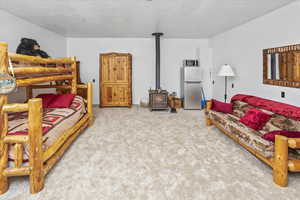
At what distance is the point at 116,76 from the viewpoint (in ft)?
22.4

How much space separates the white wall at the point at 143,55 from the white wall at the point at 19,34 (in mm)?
1232

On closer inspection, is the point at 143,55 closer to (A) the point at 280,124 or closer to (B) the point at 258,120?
(B) the point at 258,120

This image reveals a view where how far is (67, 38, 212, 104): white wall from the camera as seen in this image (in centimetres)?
691

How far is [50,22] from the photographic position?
15.5 ft

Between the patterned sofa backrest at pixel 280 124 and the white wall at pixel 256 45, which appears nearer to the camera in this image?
the patterned sofa backrest at pixel 280 124

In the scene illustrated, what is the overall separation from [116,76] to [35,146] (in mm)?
5009

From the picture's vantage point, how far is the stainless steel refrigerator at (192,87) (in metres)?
6.32

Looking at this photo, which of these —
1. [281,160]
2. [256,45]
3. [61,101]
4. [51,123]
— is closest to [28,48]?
[61,101]

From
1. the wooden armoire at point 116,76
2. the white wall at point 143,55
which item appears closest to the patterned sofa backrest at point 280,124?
the white wall at point 143,55

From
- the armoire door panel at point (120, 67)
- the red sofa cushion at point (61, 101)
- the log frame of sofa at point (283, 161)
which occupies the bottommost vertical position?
the log frame of sofa at point (283, 161)

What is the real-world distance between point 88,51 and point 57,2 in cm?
361

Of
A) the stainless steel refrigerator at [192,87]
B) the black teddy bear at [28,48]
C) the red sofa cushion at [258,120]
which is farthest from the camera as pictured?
the stainless steel refrigerator at [192,87]

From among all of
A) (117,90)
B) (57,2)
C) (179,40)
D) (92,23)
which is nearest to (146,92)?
(117,90)

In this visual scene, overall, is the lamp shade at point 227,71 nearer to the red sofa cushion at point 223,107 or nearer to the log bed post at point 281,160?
the red sofa cushion at point 223,107
